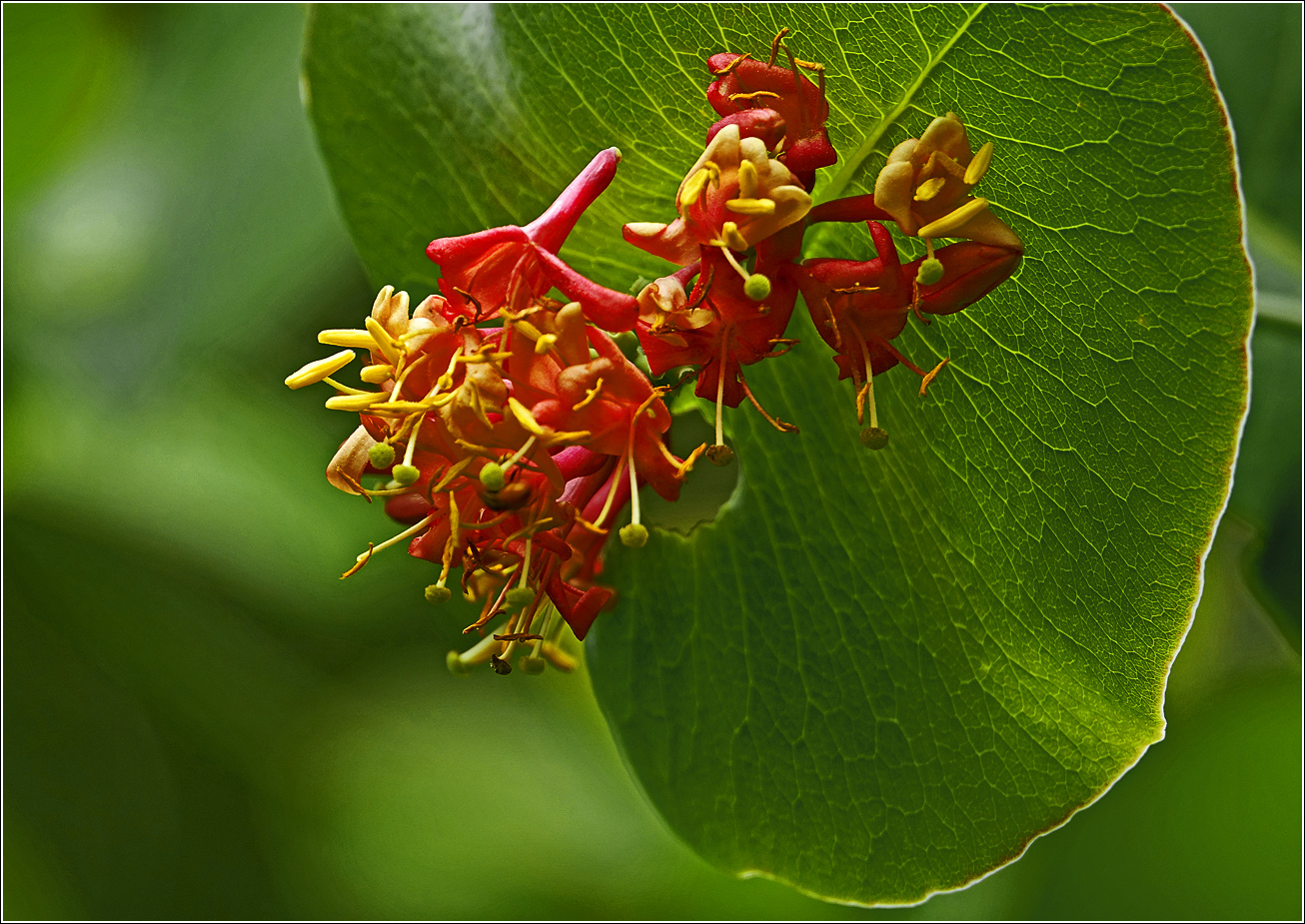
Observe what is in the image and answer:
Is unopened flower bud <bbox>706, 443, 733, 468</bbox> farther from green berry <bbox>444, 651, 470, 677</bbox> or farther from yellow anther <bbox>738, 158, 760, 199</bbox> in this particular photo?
green berry <bbox>444, 651, 470, 677</bbox>

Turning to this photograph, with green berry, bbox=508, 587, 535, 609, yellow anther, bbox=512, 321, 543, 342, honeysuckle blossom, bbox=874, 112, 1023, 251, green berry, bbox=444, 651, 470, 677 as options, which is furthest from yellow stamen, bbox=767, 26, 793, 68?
green berry, bbox=444, 651, 470, 677

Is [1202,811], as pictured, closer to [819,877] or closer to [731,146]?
[819,877]

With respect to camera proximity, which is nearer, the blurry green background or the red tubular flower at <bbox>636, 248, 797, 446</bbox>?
the red tubular flower at <bbox>636, 248, 797, 446</bbox>

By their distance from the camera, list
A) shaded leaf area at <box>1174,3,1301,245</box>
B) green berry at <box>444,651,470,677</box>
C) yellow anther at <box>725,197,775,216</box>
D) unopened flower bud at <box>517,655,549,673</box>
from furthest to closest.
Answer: shaded leaf area at <box>1174,3,1301,245</box> < green berry at <box>444,651,470,677</box> < unopened flower bud at <box>517,655,549,673</box> < yellow anther at <box>725,197,775,216</box>

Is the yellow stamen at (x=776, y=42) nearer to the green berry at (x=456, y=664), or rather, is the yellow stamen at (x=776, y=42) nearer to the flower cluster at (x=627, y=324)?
the flower cluster at (x=627, y=324)

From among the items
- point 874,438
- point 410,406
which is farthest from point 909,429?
point 410,406

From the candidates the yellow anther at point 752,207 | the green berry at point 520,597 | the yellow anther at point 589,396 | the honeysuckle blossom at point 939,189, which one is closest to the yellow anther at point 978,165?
the honeysuckle blossom at point 939,189
